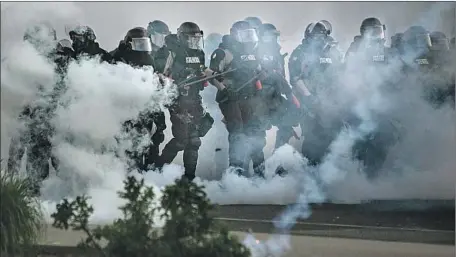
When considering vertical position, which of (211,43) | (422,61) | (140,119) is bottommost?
(140,119)

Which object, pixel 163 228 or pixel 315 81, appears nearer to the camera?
pixel 163 228

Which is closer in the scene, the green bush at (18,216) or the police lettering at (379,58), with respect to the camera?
the green bush at (18,216)

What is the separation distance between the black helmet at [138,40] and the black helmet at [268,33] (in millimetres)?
505

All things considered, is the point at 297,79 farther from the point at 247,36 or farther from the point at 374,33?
the point at 374,33

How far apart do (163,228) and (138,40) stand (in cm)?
84

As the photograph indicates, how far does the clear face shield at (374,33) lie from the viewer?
124 inches

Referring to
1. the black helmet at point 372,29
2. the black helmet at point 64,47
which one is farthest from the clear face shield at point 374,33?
the black helmet at point 64,47

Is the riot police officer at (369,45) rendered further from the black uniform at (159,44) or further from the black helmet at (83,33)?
the black helmet at (83,33)

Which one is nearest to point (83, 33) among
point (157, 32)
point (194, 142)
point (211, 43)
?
point (157, 32)

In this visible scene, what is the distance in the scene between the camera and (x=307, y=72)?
3148mm

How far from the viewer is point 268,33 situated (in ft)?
10.3

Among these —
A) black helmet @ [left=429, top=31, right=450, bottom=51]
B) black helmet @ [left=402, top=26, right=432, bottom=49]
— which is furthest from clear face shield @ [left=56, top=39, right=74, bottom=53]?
black helmet @ [left=429, top=31, right=450, bottom=51]

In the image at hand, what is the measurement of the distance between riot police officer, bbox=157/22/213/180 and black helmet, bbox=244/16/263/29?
22 centimetres

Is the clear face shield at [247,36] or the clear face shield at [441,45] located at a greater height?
the clear face shield at [247,36]
